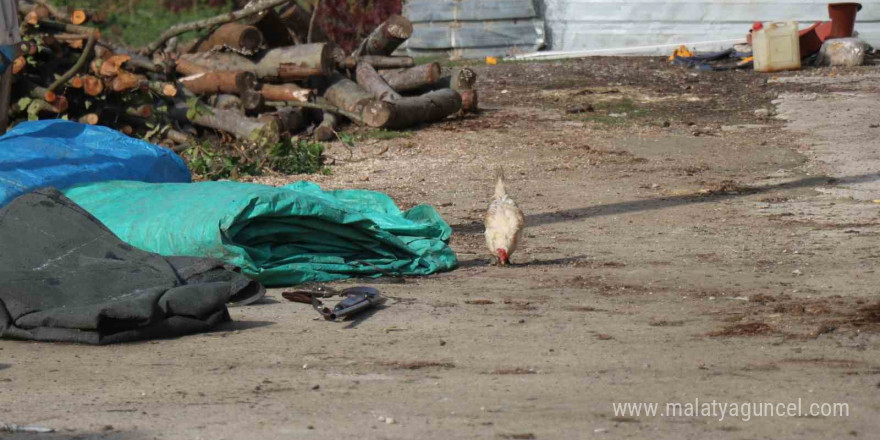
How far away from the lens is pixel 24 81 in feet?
33.7

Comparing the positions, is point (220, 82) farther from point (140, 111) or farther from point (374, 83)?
point (374, 83)

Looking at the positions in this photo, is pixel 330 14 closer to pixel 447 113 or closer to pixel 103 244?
pixel 447 113

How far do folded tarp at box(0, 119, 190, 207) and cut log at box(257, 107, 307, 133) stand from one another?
151 inches

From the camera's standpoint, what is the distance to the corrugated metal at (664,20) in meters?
17.3

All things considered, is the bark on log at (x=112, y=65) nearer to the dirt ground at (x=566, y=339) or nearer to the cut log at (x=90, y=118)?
the cut log at (x=90, y=118)

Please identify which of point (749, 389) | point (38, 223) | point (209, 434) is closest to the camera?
point (209, 434)

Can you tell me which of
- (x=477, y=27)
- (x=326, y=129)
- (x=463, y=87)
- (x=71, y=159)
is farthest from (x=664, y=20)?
(x=71, y=159)

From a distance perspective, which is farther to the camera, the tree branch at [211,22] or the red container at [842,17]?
the red container at [842,17]

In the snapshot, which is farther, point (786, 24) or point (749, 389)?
point (786, 24)

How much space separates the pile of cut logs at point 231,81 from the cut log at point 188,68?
11mm

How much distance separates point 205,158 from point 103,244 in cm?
477

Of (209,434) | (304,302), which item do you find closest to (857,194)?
(304,302)

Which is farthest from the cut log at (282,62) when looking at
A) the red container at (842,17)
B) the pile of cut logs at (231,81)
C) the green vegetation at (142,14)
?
the green vegetation at (142,14)

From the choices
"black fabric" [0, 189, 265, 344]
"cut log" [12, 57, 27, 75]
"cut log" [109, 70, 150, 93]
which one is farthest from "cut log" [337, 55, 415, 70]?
"black fabric" [0, 189, 265, 344]
